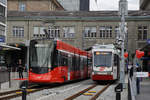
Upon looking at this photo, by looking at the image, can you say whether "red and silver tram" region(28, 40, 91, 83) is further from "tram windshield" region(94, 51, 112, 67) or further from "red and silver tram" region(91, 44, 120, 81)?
"tram windshield" region(94, 51, 112, 67)

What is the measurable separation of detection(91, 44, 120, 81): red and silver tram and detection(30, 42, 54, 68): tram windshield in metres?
6.15

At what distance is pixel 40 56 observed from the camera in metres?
20.9

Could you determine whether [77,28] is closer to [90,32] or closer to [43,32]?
[90,32]

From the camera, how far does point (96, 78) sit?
26.0m

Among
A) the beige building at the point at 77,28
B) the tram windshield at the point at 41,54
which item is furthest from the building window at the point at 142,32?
the tram windshield at the point at 41,54

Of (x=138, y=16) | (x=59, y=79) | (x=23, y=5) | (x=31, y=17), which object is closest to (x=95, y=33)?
(x=138, y=16)

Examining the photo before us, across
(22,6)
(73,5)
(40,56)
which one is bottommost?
(40,56)

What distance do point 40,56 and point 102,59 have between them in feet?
22.7

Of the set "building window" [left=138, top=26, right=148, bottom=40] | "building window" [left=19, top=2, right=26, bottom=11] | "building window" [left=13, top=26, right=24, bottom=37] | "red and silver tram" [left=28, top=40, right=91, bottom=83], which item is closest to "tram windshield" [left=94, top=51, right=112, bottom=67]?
"red and silver tram" [left=28, top=40, right=91, bottom=83]

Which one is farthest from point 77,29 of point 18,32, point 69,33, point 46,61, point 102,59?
point 46,61

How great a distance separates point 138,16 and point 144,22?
149 cm

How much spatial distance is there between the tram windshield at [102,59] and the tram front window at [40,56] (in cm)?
622

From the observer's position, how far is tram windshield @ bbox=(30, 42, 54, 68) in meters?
20.7

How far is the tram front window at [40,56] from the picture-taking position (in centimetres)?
2064
